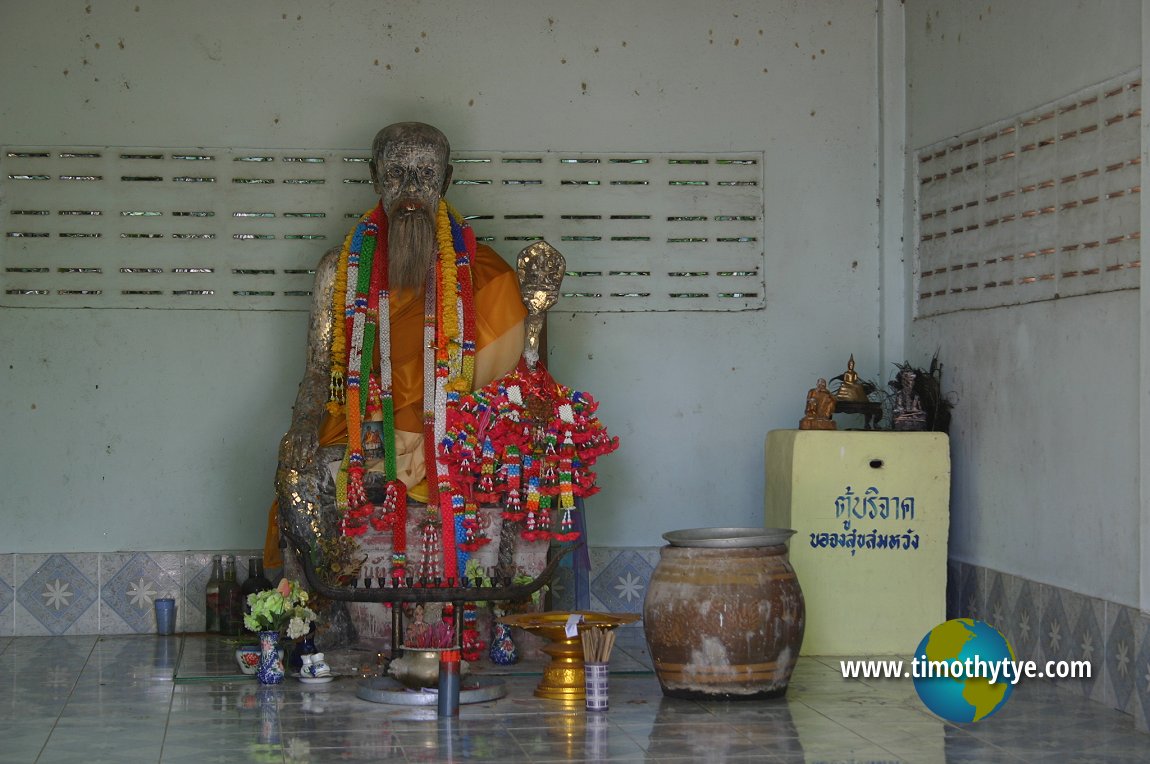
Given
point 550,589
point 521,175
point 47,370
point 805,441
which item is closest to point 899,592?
point 805,441

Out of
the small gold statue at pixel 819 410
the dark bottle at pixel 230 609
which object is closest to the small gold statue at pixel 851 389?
the small gold statue at pixel 819 410

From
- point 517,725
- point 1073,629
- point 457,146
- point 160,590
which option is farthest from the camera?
point 457,146

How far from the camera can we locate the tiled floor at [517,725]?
15.2ft

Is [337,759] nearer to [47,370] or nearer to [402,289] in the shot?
[402,289]

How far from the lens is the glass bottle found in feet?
23.8

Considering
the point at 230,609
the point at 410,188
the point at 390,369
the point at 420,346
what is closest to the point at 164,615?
the point at 230,609

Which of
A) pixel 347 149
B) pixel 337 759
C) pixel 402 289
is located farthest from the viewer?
pixel 347 149

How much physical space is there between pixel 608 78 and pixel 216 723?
4011mm

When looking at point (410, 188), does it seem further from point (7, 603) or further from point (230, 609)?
point (7, 603)

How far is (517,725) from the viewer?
5.09m

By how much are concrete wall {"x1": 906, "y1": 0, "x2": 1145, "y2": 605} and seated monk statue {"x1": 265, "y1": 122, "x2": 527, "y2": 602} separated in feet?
7.04

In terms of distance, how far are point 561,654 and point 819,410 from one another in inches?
79.8

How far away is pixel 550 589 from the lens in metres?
7.07

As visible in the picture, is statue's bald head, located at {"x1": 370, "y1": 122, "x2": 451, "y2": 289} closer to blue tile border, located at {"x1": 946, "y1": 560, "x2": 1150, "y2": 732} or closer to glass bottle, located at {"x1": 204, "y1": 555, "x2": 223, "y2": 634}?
glass bottle, located at {"x1": 204, "y1": 555, "x2": 223, "y2": 634}
